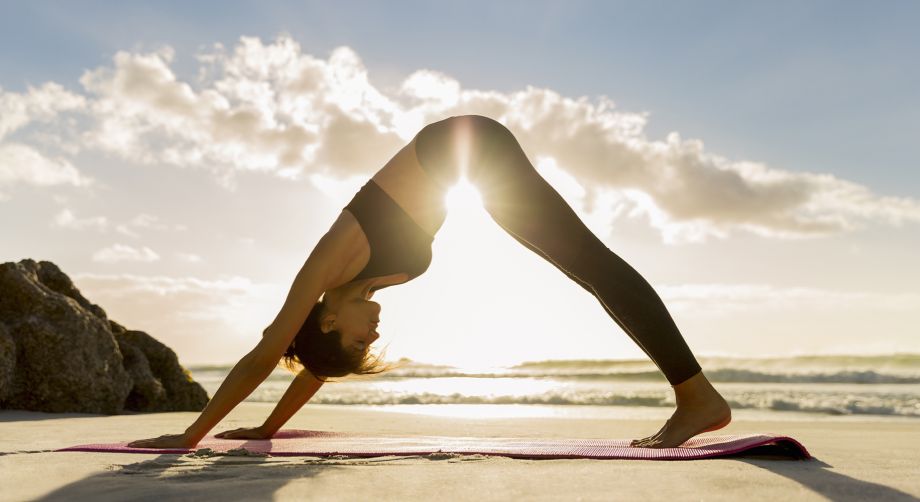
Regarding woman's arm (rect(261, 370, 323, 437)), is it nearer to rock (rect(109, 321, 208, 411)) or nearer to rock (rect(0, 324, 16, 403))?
rock (rect(0, 324, 16, 403))

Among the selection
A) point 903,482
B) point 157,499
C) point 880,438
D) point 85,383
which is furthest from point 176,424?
point 880,438

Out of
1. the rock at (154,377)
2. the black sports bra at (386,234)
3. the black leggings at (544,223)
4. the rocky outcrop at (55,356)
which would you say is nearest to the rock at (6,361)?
the rocky outcrop at (55,356)

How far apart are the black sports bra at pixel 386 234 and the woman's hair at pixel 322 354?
10.7 inches

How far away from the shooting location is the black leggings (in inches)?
118

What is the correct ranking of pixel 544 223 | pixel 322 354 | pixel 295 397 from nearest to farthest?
pixel 544 223 → pixel 322 354 → pixel 295 397

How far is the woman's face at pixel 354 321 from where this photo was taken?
→ 3166mm

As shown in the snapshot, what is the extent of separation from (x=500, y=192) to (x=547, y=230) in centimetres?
30

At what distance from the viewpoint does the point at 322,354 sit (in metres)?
3.25

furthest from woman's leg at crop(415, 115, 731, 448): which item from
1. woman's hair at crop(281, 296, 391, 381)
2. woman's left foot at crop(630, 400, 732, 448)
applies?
woman's hair at crop(281, 296, 391, 381)

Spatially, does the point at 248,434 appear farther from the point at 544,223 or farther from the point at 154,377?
the point at 154,377

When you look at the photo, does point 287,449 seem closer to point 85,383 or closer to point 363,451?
point 363,451

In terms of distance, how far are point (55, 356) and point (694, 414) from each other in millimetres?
4891

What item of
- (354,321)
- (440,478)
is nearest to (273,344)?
(354,321)

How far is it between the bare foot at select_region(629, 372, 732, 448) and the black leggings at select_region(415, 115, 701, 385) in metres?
0.07
